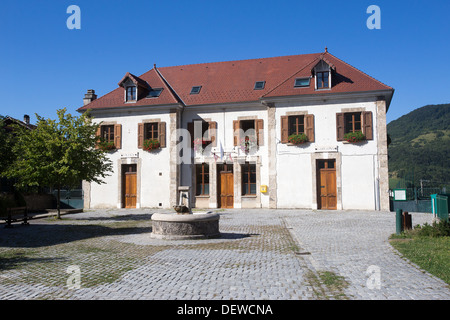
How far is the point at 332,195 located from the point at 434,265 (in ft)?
45.1

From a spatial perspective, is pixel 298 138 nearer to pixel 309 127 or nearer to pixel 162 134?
pixel 309 127

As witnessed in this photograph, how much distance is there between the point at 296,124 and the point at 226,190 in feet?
18.2

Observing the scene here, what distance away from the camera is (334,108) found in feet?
67.3

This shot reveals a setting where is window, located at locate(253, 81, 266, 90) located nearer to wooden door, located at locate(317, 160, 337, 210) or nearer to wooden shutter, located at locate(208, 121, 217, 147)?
wooden shutter, located at locate(208, 121, 217, 147)

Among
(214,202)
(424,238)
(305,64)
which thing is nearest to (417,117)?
(305,64)

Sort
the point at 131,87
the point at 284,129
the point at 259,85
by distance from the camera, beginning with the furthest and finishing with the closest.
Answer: the point at 131,87 → the point at 259,85 → the point at 284,129

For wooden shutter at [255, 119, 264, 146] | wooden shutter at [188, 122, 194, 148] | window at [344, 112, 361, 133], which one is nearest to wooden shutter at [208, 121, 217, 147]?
wooden shutter at [188, 122, 194, 148]

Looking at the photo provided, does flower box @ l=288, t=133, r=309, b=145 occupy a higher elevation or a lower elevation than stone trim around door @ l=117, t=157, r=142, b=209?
higher

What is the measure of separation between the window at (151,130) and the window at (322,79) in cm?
982

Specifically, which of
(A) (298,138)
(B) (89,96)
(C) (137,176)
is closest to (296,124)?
(A) (298,138)

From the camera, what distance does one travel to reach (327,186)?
20453mm

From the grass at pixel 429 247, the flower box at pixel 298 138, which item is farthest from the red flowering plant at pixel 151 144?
the grass at pixel 429 247

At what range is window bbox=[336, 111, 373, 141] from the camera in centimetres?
1997

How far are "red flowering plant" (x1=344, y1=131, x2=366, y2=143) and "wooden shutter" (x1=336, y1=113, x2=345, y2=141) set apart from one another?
0.99 feet
